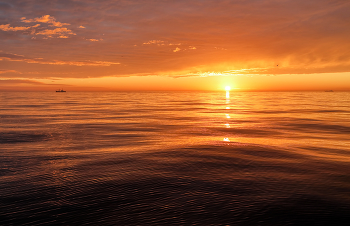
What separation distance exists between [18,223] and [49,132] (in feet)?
48.7

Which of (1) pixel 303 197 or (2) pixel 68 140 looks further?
(2) pixel 68 140

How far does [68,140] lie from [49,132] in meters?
4.18

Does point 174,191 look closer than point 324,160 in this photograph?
Yes

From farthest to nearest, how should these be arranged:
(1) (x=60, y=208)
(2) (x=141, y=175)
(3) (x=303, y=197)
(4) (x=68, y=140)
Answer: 1. (4) (x=68, y=140)
2. (2) (x=141, y=175)
3. (3) (x=303, y=197)
4. (1) (x=60, y=208)

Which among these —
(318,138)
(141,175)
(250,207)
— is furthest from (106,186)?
(318,138)

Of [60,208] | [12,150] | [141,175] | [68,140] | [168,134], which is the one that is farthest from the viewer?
[168,134]

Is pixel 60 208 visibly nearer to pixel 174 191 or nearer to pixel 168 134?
pixel 174 191

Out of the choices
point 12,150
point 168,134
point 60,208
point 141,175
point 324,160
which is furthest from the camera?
point 168,134

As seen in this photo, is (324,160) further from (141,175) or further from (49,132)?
(49,132)

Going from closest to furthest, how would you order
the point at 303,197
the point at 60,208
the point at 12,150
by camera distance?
the point at 60,208, the point at 303,197, the point at 12,150

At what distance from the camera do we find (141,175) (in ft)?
32.2

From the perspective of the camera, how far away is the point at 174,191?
27.3 feet

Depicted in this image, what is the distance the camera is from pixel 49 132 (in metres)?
20.0

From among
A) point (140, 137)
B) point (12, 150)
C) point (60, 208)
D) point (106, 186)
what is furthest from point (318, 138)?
point (12, 150)
